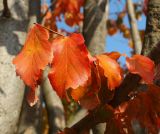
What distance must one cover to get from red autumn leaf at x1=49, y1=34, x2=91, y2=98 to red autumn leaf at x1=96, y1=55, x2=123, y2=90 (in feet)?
0.27

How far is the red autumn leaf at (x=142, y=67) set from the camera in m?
0.87

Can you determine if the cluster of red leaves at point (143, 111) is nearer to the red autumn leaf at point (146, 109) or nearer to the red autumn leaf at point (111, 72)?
the red autumn leaf at point (146, 109)

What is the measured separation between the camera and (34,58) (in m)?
0.87

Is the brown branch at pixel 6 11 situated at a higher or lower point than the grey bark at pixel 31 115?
higher

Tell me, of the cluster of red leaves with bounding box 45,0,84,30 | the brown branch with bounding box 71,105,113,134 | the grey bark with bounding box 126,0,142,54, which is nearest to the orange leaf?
the brown branch with bounding box 71,105,113,134

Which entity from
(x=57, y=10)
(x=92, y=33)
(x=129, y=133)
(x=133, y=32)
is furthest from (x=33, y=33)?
(x=57, y=10)

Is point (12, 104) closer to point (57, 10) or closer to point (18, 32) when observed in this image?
→ point (18, 32)

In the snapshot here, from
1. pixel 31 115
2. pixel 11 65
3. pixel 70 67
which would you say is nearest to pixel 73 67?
pixel 70 67

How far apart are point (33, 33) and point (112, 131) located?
35cm

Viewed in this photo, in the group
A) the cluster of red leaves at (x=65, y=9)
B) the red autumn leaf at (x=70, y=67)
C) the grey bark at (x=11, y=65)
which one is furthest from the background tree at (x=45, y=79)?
the cluster of red leaves at (x=65, y=9)

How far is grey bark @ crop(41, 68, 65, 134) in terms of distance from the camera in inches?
67.6

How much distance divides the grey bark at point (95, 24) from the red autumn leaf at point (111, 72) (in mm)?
1042

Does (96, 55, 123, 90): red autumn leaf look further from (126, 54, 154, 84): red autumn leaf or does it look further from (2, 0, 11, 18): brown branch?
(2, 0, 11, 18): brown branch

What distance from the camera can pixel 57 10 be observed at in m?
2.72
